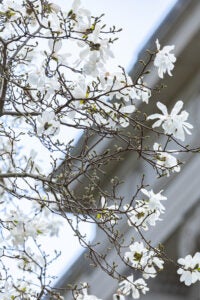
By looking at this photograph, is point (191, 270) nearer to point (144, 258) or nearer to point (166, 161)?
point (144, 258)

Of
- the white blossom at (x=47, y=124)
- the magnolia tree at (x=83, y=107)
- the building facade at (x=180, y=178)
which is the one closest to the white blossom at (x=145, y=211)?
the magnolia tree at (x=83, y=107)

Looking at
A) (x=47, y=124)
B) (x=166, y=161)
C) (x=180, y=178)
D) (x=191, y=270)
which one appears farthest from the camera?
(x=180, y=178)

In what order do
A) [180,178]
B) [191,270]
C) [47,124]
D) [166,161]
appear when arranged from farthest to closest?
[180,178] → [191,270] → [166,161] → [47,124]

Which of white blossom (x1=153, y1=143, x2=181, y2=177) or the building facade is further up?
the building facade

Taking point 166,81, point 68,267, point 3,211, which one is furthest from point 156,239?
point 3,211

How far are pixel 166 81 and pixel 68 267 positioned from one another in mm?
4030

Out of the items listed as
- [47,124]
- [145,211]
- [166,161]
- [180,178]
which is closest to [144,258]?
[145,211]

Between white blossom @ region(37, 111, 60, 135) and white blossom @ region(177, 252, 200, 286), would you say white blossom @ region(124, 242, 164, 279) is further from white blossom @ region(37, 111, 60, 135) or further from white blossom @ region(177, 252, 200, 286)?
white blossom @ region(37, 111, 60, 135)

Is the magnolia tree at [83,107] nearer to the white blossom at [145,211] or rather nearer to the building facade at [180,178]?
the white blossom at [145,211]

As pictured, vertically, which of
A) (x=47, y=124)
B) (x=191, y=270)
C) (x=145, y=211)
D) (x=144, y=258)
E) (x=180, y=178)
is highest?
(x=180, y=178)

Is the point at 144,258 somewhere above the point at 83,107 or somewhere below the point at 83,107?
below

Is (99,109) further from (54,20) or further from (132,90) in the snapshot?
(54,20)

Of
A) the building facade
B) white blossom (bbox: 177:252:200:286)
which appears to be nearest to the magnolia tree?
white blossom (bbox: 177:252:200:286)

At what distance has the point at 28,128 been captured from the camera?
325 cm
